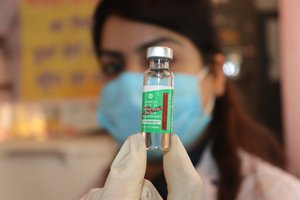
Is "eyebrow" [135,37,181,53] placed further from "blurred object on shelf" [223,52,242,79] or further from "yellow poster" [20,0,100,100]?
"yellow poster" [20,0,100,100]

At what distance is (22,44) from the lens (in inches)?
57.6

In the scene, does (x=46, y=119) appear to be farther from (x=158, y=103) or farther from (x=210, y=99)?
(x=158, y=103)

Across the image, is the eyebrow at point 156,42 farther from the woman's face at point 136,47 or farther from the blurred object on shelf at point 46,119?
the blurred object on shelf at point 46,119

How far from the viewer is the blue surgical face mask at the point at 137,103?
0.64m

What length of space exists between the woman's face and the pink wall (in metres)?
0.15

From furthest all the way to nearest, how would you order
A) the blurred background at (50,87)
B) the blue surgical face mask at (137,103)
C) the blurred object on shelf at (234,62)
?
the blurred background at (50,87) < the blurred object on shelf at (234,62) < the blue surgical face mask at (137,103)

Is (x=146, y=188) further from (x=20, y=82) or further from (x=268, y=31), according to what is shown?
(x=20, y=82)

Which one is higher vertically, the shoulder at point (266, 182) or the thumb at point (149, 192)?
the thumb at point (149, 192)

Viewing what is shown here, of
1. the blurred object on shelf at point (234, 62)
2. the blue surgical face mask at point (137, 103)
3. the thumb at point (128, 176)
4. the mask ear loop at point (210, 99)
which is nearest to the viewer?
the thumb at point (128, 176)

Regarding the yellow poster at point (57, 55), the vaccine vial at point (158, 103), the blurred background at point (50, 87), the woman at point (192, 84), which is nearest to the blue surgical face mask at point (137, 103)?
the woman at point (192, 84)

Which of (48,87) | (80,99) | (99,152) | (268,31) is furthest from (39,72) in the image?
(268,31)

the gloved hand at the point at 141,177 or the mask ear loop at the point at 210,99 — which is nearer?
the gloved hand at the point at 141,177

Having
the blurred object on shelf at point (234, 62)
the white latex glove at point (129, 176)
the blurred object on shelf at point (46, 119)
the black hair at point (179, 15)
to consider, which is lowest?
the blurred object on shelf at point (46, 119)

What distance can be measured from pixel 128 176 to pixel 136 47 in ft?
1.35
